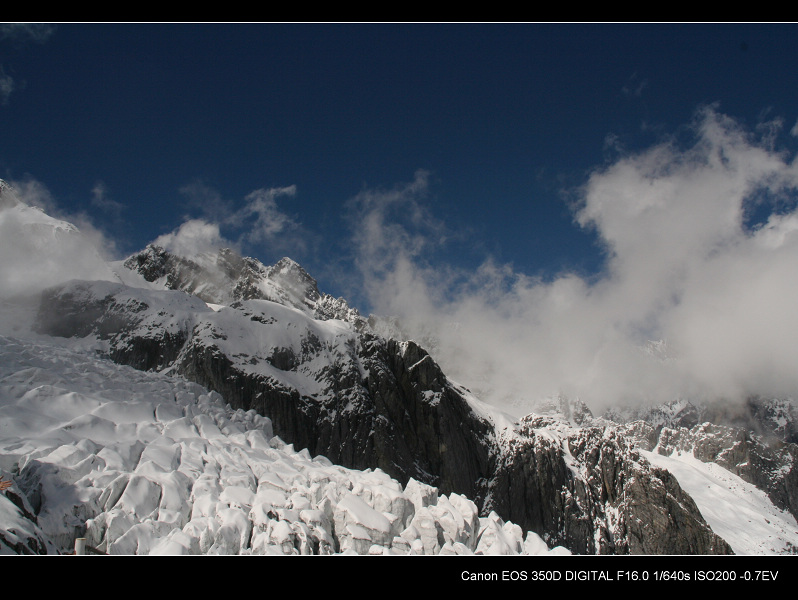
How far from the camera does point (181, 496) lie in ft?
130

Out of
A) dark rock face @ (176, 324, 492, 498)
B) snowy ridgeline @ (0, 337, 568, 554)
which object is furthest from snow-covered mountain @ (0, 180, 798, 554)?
dark rock face @ (176, 324, 492, 498)

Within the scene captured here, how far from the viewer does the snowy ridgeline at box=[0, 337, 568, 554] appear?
33750 mm

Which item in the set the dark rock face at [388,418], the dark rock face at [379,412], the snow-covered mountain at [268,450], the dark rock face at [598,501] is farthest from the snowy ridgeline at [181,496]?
the dark rock face at [598,501]

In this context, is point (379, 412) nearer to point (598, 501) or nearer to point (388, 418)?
point (388, 418)

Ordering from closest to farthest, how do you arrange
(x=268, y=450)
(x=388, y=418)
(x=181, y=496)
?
(x=181, y=496) → (x=268, y=450) → (x=388, y=418)

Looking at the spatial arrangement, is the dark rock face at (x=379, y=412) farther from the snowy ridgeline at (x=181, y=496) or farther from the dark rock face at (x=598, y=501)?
the snowy ridgeline at (x=181, y=496)

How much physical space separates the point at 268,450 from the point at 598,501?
155800 millimetres

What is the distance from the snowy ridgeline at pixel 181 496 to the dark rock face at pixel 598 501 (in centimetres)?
12886

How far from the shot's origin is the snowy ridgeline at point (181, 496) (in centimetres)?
3375

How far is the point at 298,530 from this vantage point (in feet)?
117

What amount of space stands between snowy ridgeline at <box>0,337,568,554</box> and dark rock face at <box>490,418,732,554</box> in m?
129

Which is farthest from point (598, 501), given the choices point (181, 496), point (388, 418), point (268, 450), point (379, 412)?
point (181, 496)
